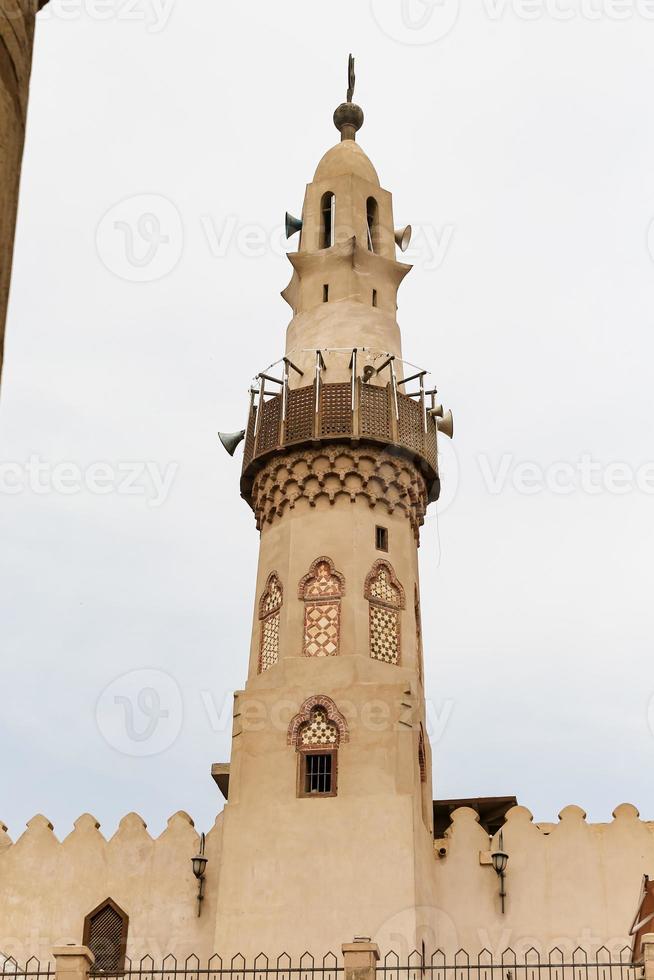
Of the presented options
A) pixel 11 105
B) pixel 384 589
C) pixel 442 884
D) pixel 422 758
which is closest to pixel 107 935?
pixel 442 884

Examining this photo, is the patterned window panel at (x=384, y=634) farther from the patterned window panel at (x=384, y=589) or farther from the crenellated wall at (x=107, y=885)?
the crenellated wall at (x=107, y=885)

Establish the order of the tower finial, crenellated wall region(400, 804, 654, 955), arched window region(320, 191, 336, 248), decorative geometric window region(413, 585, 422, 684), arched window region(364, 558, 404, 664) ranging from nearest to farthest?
crenellated wall region(400, 804, 654, 955) → arched window region(364, 558, 404, 664) → decorative geometric window region(413, 585, 422, 684) → arched window region(320, 191, 336, 248) → the tower finial

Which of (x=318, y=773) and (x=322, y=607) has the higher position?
(x=322, y=607)

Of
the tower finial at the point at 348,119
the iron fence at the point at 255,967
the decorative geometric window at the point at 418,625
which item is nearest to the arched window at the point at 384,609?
the decorative geometric window at the point at 418,625

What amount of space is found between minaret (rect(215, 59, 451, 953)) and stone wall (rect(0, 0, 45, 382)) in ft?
53.3

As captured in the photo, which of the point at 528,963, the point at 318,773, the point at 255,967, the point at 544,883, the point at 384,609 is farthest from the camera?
the point at 384,609

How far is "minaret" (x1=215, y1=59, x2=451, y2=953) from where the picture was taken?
19156 mm

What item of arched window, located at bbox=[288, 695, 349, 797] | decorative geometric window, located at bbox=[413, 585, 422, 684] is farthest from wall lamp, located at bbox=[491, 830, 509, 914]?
decorative geometric window, located at bbox=[413, 585, 422, 684]

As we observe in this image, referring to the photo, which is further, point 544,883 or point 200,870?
point 200,870

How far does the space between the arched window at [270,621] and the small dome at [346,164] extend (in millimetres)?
7702

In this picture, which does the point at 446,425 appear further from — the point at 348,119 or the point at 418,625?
the point at 348,119

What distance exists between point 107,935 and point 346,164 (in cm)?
1357

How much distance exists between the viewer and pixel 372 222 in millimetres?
24953

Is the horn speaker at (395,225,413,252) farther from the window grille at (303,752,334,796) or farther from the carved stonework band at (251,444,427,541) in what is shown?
the window grille at (303,752,334,796)
